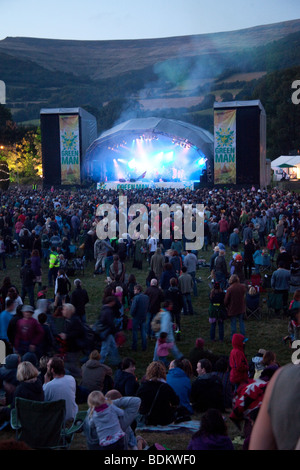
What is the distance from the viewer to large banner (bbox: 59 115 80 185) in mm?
44469

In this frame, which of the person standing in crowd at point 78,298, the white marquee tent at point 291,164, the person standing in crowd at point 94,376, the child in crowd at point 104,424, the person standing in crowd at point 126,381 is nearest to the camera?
the child in crowd at point 104,424

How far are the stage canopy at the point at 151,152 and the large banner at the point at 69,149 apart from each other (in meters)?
1.17

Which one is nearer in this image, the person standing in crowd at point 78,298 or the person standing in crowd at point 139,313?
the person standing in crowd at point 139,313

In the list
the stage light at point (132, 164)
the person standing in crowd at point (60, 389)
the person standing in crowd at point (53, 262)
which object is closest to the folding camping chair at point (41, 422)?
the person standing in crowd at point (60, 389)

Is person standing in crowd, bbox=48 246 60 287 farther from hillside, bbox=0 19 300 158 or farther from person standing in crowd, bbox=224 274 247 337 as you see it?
hillside, bbox=0 19 300 158

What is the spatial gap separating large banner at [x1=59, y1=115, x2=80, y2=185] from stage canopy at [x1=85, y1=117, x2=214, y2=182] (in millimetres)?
1173

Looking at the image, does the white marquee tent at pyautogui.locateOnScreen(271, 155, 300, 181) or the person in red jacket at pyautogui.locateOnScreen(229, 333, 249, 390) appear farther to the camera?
the white marquee tent at pyautogui.locateOnScreen(271, 155, 300, 181)

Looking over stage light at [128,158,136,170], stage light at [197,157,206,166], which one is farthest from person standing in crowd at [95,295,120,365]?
stage light at [128,158,136,170]

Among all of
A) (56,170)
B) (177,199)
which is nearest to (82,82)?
(56,170)

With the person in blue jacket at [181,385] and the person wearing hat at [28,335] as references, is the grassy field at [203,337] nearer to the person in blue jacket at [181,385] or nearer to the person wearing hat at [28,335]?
the person in blue jacket at [181,385]

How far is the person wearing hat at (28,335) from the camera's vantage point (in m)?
7.34

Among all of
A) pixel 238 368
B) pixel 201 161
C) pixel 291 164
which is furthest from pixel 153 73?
pixel 238 368

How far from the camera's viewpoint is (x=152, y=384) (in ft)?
19.5

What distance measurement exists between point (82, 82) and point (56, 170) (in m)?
106
